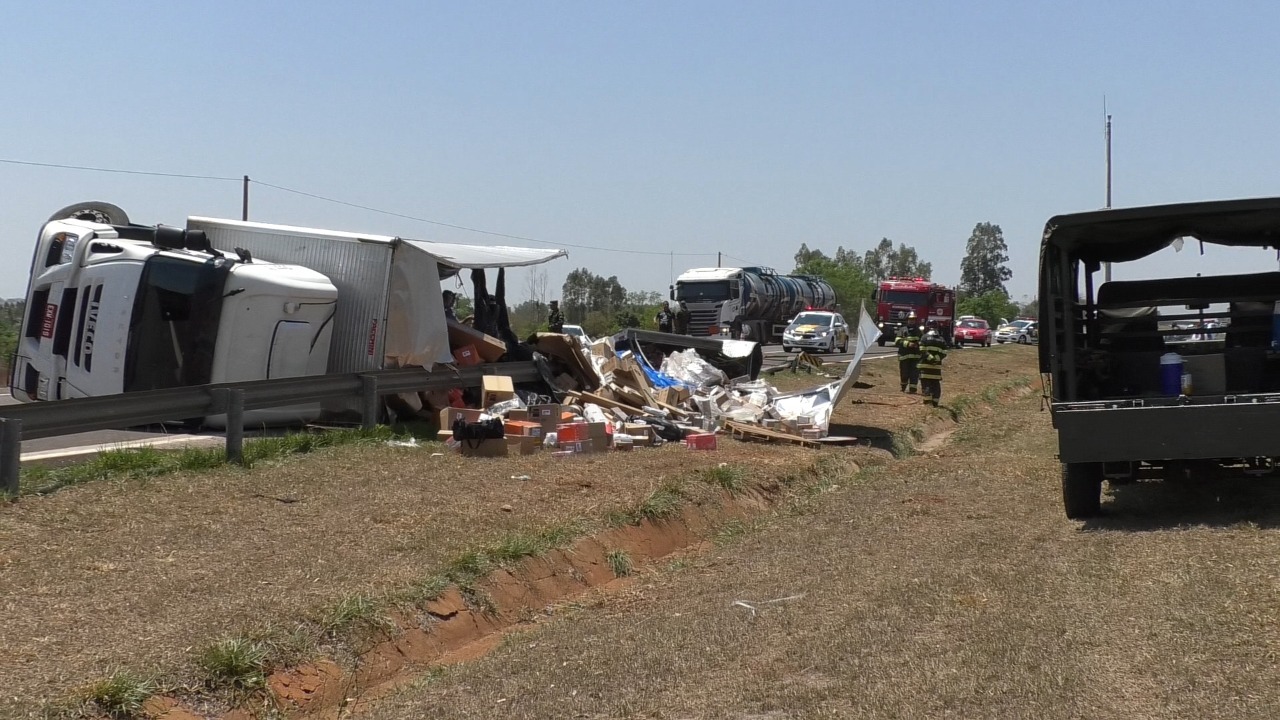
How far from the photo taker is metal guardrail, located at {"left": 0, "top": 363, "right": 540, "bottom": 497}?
980 centimetres

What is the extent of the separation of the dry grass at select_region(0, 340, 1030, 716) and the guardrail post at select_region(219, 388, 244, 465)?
0.26m

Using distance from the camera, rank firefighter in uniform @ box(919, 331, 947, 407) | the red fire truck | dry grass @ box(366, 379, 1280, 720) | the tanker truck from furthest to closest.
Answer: the red fire truck < the tanker truck < firefighter in uniform @ box(919, 331, 947, 407) < dry grass @ box(366, 379, 1280, 720)

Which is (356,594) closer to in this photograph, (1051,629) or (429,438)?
(1051,629)

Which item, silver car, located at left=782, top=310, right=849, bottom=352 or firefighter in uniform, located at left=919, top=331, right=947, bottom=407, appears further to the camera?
silver car, located at left=782, top=310, right=849, bottom=352

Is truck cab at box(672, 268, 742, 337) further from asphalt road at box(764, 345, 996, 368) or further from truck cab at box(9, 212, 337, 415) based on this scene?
truck cab at box(9, 212, 337, 415)

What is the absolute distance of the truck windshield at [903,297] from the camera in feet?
169

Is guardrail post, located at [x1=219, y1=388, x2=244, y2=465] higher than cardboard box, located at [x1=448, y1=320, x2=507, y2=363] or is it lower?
lower

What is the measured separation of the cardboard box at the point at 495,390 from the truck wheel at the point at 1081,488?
7.77 metres

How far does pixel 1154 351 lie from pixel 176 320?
10.5 metres

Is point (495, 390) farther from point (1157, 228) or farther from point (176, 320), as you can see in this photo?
point (1157, 228)

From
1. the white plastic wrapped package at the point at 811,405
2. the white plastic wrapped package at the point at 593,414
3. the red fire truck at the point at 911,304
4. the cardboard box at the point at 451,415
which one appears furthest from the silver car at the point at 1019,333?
the cardboard box at the point at 451,415

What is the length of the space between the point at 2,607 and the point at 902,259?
17677cm

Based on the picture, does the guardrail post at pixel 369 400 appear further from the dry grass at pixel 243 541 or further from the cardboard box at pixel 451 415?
the dry grass at pixel 243 541

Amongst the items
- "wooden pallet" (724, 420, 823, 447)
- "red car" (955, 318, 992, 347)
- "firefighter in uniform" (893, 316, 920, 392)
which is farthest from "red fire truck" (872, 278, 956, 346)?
"wooden pallet" (724, 420, 823, 447)
